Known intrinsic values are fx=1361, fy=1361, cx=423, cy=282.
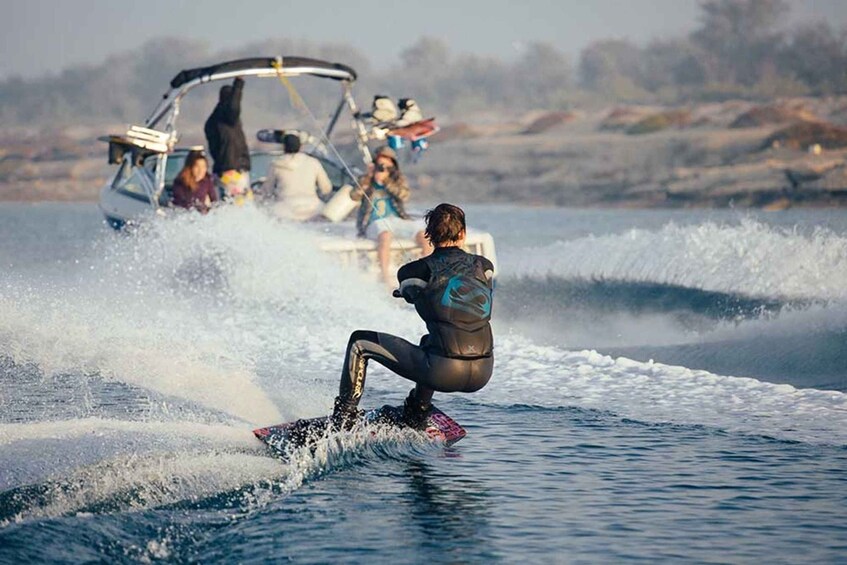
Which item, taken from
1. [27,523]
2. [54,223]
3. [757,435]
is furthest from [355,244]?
[54,223]

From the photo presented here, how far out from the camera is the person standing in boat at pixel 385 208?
16422 millimetres

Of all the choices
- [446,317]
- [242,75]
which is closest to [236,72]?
[242,75]

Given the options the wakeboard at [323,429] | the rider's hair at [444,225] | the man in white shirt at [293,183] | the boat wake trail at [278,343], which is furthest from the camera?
the man in white shirt at [293,183]

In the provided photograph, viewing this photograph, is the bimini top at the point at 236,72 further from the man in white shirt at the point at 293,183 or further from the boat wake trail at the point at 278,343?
the boat wake trail at the point at 278,343

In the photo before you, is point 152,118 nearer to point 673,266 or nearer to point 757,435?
point 673,266

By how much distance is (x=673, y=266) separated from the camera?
19250mm

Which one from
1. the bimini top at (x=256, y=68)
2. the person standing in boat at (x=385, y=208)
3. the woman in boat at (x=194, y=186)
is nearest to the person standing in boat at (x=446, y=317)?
the person standing in boat at (x=385, y=208)

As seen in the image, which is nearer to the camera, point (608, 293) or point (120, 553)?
point (120, 553)

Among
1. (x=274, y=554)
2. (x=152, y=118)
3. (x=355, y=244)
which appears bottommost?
(x=274, y=554)

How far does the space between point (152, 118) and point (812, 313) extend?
30.4 ft

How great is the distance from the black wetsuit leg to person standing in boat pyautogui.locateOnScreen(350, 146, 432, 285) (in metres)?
8.05

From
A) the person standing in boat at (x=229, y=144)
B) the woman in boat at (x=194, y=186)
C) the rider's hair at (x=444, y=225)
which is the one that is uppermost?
the person standing in boat at (x=229, y=144)

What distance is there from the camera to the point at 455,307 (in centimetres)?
789

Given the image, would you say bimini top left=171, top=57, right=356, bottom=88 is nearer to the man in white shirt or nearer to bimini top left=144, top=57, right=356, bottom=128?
bimini top left=144, top=57, right=356, bottom=128
